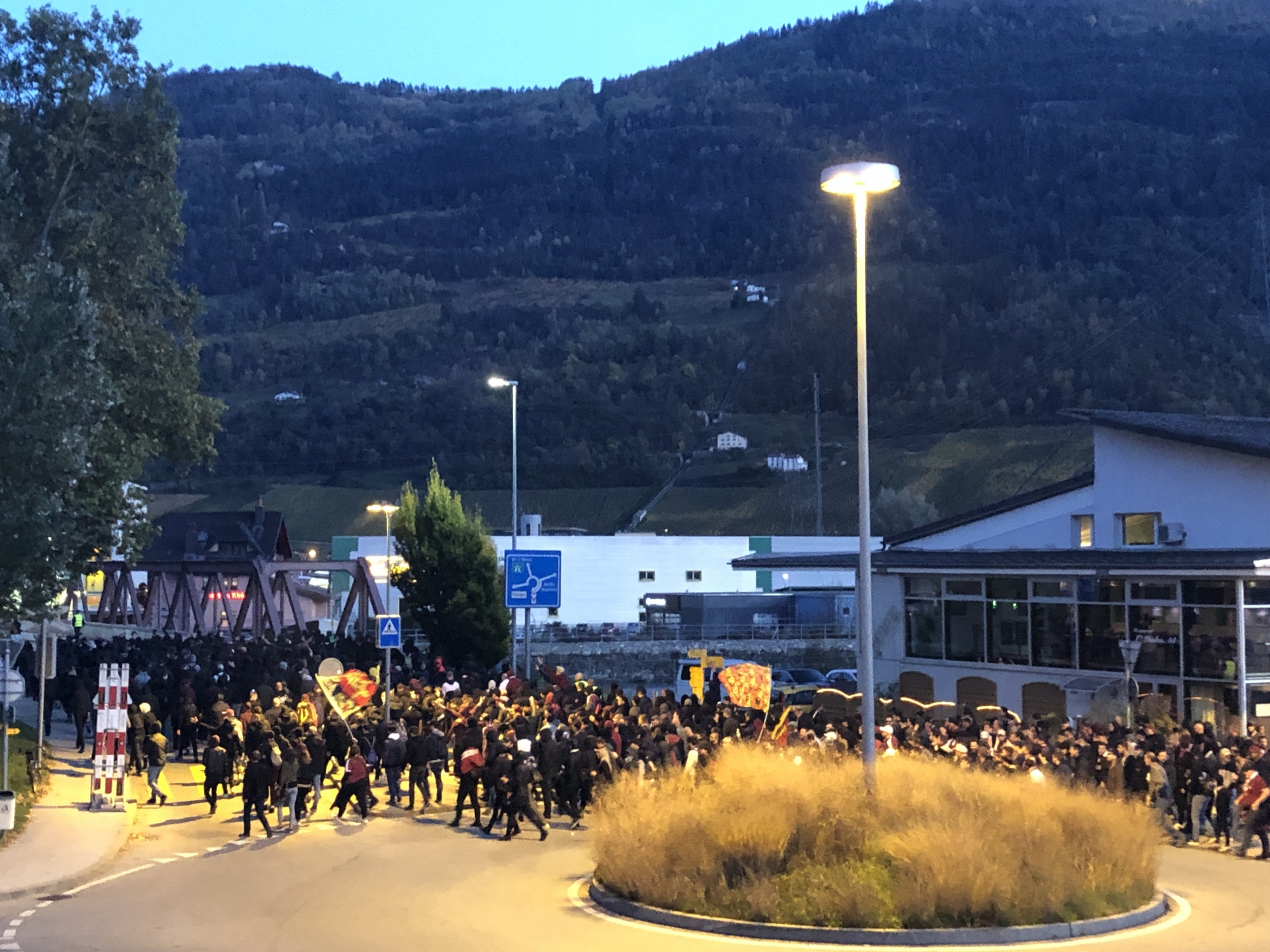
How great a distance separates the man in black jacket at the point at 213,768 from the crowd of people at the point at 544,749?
4 centimetres

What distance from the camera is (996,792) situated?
1695 cm

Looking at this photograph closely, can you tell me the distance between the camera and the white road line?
17.3m

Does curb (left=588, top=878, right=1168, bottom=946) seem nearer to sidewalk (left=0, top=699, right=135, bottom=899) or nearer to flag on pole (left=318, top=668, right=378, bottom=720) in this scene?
sidewalk (left=0, top=699, right=135, bottom=899)

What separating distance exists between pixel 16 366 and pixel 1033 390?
539ft

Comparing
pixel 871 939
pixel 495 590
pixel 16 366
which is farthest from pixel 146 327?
pixel 871 939

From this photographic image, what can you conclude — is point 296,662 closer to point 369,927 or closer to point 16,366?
point 16,366

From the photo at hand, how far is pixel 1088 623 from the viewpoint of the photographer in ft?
117

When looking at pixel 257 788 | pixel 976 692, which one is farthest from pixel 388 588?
pixel 257 788

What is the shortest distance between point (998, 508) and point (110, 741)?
2896cm

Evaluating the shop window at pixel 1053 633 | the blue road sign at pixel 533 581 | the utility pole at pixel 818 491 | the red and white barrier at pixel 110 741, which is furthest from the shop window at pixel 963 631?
the utility pole at pixel 818 491

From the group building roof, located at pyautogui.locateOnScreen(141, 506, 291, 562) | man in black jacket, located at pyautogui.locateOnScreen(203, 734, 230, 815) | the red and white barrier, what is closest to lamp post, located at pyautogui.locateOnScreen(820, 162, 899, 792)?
man in black jacket, located at pyautogui.locateOnScreen(203, 734, 230, 815)

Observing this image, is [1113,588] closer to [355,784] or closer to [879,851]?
[355,784]

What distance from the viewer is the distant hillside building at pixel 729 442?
15888 centimetres

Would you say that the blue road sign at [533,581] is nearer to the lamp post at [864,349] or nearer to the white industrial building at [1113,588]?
the white industrial building at [1113,588]
